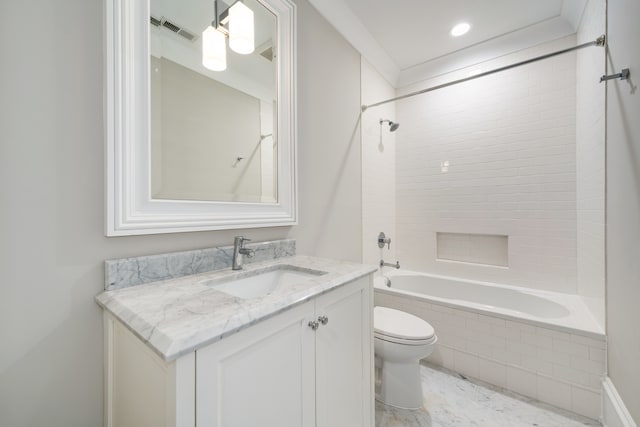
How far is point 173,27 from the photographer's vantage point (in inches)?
40.1

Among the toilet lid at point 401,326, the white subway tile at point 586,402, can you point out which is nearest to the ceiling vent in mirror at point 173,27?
the toilet lid at point 401,326

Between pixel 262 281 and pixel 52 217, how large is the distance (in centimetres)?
74

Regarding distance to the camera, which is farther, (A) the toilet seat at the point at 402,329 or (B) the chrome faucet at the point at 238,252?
(A) the toilet seat at the point at 402,329

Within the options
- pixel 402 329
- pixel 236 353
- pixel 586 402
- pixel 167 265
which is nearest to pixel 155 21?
pixel 167 265

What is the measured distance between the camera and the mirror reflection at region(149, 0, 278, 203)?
0.97 metres

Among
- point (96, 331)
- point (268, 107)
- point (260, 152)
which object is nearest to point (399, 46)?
point (268, 107)

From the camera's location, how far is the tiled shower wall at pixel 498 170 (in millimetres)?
1975

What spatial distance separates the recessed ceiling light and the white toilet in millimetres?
2257

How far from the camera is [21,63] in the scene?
0.70m

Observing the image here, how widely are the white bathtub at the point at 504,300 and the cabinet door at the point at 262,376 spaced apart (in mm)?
1442

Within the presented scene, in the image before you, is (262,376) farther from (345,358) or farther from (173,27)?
(173,27)

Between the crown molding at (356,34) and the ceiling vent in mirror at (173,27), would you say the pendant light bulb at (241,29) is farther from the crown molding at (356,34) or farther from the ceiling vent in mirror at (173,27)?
the crown molding at (356,34)

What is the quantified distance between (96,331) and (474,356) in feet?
6.89

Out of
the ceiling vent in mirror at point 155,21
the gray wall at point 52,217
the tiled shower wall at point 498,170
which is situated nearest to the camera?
the gray wall at point 52,217
